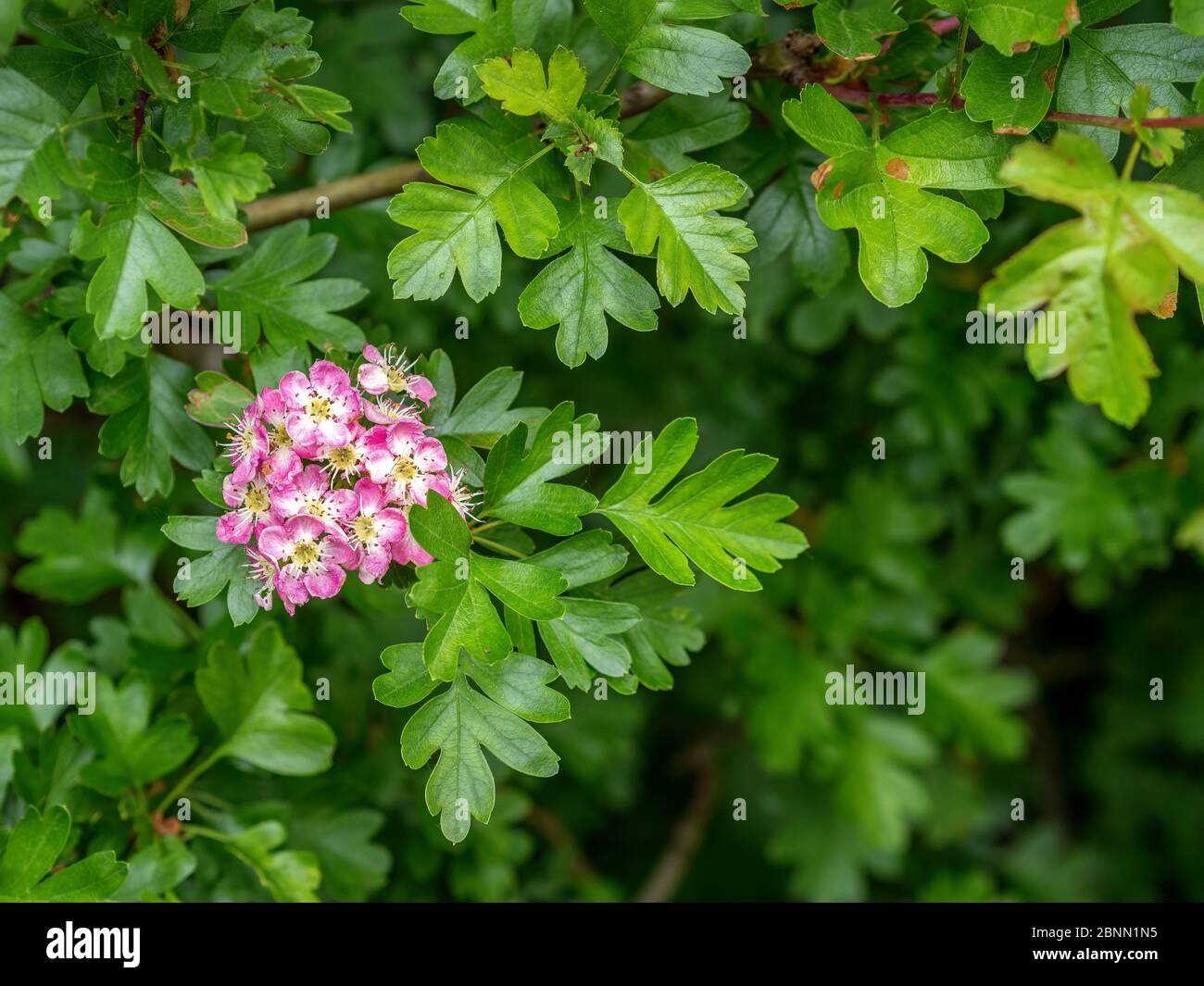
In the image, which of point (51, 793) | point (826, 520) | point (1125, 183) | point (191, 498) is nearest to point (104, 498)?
point (191, 498)

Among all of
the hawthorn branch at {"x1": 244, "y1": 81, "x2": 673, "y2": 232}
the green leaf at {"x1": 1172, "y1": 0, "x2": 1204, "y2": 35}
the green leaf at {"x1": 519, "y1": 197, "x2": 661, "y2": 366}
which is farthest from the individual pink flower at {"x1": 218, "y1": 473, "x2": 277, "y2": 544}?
the green leaf at {"x1": 1172, "y1": 0, "x2": 1204, "y2": 35}

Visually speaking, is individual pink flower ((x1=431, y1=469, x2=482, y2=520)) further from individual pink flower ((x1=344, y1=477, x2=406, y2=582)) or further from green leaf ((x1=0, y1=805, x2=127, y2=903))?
green leaf ((x1=0, y1=805, x2=127, y2=903))

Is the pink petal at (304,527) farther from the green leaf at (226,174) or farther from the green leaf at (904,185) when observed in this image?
the green leaf at (904,185)

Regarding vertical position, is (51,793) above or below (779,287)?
below

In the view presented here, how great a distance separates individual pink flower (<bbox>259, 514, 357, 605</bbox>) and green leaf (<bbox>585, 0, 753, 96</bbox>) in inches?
22.6

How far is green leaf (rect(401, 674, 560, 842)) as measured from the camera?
3.59 ft

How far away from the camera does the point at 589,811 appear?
7.40 ft

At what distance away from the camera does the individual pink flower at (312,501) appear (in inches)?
41.3

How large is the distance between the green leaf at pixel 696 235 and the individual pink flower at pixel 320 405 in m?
0.33

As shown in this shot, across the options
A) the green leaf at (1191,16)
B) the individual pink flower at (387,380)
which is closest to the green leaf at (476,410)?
the individual pink flower at (387,380)

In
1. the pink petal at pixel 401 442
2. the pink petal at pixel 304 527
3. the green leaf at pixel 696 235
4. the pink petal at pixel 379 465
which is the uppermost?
the green leaf at pixel 696 235
